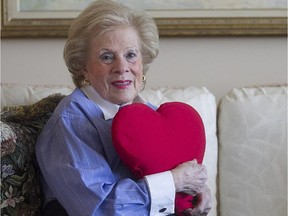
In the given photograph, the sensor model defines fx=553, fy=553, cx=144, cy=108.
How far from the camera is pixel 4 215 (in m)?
1.39

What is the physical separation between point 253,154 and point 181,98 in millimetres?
313

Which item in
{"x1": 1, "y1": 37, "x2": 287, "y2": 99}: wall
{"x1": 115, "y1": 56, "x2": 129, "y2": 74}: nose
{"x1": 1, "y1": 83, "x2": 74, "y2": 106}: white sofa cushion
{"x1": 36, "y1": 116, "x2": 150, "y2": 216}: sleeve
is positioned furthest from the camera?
{"x1": 1, "y1": 37, "x2": 287, "y2": 99}: wall

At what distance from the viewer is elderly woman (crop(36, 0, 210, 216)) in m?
1.33

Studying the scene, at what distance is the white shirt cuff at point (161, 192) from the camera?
4.44 ft

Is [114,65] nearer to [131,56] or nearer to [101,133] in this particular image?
[131,56]

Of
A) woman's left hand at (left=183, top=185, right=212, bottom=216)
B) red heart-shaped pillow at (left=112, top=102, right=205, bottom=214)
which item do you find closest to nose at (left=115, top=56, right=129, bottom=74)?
red heart-shaped pillow at (left=112, top=102, right=205, bottom=214)

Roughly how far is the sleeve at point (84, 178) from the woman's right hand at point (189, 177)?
0.10m

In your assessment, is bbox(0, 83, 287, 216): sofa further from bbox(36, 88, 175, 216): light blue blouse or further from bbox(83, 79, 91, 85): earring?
bbox(36, 88, 175, 216): light blue blouse

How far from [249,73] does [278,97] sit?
0.89ft

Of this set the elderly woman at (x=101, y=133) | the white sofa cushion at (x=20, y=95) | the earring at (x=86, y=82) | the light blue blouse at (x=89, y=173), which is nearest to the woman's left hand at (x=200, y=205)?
the elderly woman at (x=101, y=133)

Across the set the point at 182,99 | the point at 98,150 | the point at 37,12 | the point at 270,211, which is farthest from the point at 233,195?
the point at 37,12

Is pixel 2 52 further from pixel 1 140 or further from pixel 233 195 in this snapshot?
pixel 233 195

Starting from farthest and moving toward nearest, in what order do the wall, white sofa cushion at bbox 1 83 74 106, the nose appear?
the wall < white sofa cushion at bbox 1 83 74 106 < the nose

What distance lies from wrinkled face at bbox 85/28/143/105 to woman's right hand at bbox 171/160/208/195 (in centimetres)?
24
